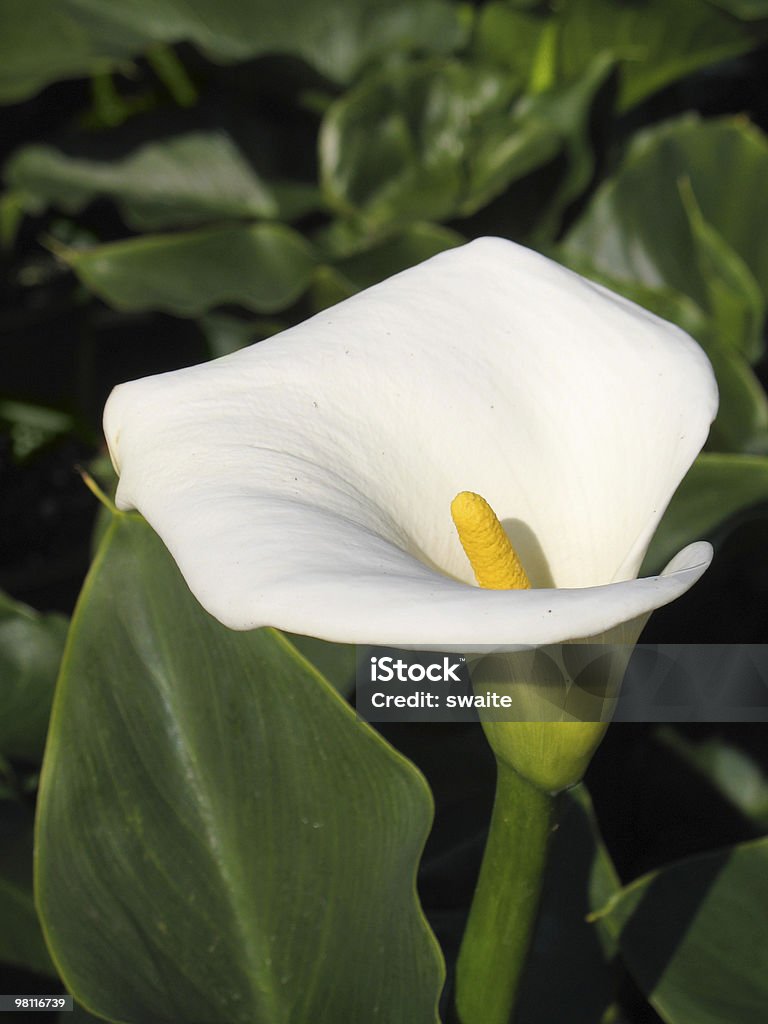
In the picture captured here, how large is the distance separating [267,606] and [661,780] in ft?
2.25

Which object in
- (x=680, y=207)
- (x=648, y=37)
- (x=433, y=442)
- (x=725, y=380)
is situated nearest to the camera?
(x=433, y=442)

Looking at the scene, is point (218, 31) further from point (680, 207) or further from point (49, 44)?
point (680, 207)

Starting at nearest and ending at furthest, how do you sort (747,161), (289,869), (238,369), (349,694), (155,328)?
(238,369) < (289,869) < (349,694) < (747,161) < (155,328)

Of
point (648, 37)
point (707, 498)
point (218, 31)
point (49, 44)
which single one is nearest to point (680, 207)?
point (648, 37)

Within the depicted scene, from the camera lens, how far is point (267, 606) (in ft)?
1.14

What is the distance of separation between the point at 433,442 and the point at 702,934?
375 millimetres

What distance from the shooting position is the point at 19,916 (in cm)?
74

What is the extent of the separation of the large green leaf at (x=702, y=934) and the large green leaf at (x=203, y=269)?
2.20 ft

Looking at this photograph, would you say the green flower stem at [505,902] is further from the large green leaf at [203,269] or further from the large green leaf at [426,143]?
the large green leaf at [426,143]

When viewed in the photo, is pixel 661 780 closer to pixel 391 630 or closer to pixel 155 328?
pixel 391 630

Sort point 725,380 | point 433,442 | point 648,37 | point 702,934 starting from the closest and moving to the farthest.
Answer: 1. point 433,442
2. point 702,934
3. point 725,380
4. point 648,37

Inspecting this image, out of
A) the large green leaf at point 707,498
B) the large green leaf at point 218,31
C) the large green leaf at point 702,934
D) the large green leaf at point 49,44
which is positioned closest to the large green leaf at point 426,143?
the large green leaf at point 218,31

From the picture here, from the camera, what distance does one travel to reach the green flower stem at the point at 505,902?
1.67 feet

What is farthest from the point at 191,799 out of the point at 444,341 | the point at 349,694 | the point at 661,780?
the point at 661,780
